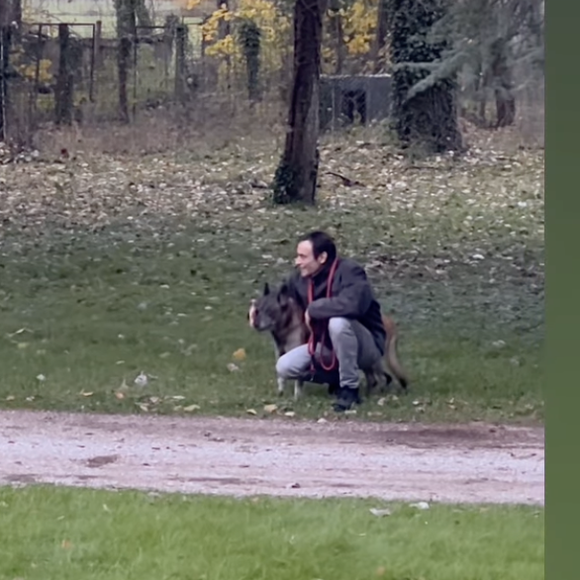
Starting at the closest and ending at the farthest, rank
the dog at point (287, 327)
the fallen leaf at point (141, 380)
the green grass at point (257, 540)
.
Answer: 1. the green grass at point (257, 540)
2. the dog at point (287, 327)
3. the fallen leaf at point (141, 380)

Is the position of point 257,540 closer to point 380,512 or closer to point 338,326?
point 380,512

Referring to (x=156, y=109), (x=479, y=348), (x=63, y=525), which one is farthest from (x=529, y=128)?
(x=63, y=525)

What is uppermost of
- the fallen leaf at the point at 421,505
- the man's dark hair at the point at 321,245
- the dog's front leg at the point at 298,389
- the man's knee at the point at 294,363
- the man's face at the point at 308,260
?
the man's dark hair at the point at 321,245

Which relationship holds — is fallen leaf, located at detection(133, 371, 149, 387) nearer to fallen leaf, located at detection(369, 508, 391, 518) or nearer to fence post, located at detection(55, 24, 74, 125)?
fallen leaf, located at detection(369, 508, 391, 518)

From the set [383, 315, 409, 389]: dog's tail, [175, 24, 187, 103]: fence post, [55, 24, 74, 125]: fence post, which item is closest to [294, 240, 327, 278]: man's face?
[383, 315, 409, 389]: dog's tail

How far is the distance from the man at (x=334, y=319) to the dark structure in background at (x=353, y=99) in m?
10.8

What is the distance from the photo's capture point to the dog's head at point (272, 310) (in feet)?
25.0

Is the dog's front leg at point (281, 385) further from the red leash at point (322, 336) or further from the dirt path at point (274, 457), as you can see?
the dirt path at point (274, 457)

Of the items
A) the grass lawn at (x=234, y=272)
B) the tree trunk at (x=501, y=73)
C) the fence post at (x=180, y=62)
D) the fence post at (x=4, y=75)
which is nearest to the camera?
the grass lawn at (x=234, y=272)

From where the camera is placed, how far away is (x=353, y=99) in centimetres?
1839

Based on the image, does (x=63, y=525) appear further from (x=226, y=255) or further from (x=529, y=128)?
(x=529, y=128)

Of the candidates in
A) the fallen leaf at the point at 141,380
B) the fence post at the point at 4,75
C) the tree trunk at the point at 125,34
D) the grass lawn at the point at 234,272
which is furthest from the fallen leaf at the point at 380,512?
the tree trunk at the point at 125,34

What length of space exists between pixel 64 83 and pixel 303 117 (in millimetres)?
5384

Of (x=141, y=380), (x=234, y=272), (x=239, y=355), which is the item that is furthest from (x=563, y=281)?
(x=234, y=272)
